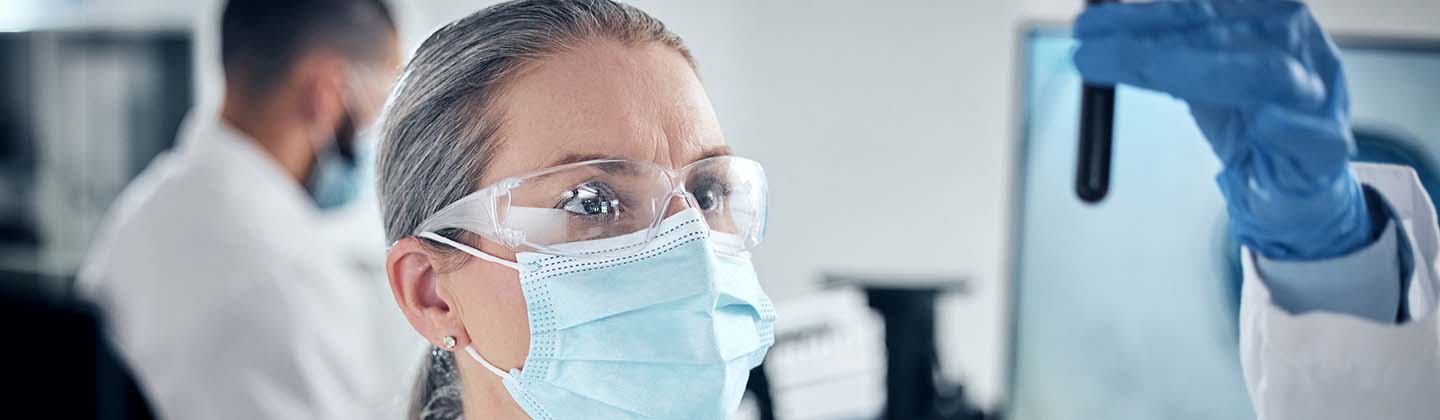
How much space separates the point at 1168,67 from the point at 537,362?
61 cm

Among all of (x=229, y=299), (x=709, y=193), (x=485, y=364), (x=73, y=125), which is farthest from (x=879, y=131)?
(x=73, y=125)

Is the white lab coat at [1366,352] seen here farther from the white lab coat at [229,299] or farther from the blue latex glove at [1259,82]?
the white lab coat at [229,299]

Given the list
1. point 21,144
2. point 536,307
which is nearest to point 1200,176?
point 536,307

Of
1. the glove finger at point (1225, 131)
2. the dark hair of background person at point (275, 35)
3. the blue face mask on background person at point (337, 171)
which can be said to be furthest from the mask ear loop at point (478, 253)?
the blue face mask on background person at point (337, 171)

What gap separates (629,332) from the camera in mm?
1016

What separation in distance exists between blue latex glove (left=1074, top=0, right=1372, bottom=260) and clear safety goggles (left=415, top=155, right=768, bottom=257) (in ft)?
1.28

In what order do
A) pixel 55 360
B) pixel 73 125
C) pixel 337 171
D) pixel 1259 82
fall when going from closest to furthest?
pixel 1259 82
pixel 55 360
pixel 337 171
pixel 73 125

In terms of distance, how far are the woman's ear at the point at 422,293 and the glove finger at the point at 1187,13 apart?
2.18 feet

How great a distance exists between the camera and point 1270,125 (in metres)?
0.84

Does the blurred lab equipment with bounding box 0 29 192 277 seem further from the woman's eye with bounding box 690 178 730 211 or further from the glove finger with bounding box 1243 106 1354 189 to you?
the glove finger with bounding box 1243 106 1354 189

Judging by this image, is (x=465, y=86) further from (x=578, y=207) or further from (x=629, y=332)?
(x=629, y=332)

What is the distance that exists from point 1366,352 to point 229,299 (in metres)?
1.86

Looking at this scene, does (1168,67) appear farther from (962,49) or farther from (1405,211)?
(962,49)

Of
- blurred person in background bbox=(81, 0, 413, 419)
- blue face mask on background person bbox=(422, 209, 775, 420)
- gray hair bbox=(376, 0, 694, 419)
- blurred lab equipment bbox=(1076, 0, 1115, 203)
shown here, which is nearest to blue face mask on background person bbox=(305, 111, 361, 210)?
blurred person in background bbox=(81, 0, 413, 419)
